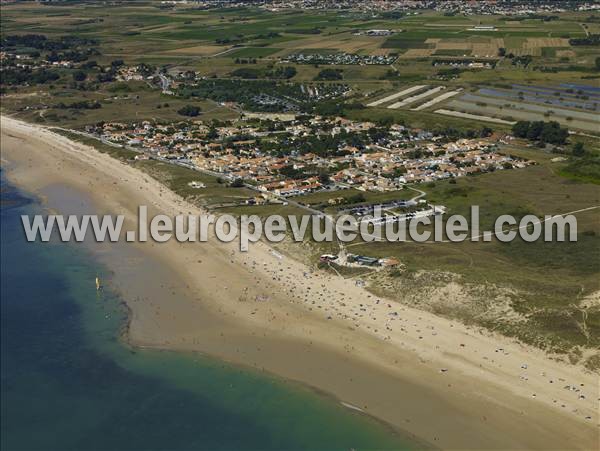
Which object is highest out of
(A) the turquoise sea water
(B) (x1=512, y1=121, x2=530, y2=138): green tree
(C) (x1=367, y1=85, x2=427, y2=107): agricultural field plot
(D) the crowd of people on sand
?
(C) (x1=367, y1=85, x2=427, y2=107): agricultural field plot

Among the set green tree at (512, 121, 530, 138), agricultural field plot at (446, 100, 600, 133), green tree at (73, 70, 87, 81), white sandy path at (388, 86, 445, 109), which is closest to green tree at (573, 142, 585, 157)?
green tree at (512, 121, 530, 138)

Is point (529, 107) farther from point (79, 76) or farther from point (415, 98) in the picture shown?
point (79, 76)

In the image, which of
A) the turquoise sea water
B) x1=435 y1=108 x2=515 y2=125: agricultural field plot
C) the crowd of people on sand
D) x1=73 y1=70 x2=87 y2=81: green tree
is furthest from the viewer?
x1=73 y1=70 x2=87 y2=81: green tree

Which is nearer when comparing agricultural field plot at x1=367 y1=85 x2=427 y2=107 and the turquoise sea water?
the turquoise sea water

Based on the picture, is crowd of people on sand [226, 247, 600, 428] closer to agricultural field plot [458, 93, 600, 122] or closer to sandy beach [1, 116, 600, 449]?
sandy beach [1, 116, 600, 449]

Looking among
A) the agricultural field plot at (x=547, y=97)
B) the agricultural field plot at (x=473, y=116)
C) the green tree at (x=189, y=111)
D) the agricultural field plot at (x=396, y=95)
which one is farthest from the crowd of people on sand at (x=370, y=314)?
the agricultural field plot at (x=547, y=97)

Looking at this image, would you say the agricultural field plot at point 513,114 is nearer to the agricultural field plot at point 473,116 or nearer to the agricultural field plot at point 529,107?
the agricultural field plot at point 473,116

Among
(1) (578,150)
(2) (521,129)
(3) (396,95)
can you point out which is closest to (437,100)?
(3) (396,95)
